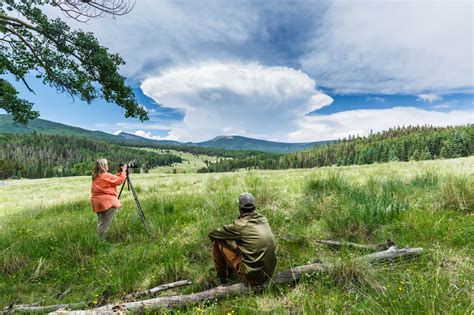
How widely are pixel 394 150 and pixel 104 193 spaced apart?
419 feet

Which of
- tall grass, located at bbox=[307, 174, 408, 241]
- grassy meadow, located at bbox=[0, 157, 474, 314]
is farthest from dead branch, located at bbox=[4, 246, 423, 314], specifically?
tall grass, located at bbox=[307, 174, 408, 241]

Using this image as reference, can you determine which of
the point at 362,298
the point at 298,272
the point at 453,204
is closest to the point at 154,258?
the point at 298,272

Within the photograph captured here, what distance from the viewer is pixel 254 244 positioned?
13.4ft

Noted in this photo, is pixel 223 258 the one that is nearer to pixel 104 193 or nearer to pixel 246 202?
pixel 246 202

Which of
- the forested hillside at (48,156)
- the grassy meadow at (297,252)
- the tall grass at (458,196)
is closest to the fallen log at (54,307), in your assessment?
the grassy meadow at (297,252)

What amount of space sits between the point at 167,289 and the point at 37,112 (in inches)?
308

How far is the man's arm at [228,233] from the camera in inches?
169

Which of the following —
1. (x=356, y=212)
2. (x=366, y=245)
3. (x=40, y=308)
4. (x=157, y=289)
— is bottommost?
(x=40, y=308)

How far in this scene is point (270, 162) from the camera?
162m

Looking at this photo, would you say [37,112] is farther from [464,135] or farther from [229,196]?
[464,135]

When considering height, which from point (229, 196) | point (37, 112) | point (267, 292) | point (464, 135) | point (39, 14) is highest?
point (464, 135)

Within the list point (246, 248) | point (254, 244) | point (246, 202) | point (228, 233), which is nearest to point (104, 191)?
point (228, 233)

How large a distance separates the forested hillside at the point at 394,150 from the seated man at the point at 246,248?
93898 millimetres

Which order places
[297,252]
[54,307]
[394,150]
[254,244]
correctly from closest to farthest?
1. [254,244]
2. [54,307]
3. [297,252]
4. [394,150]
